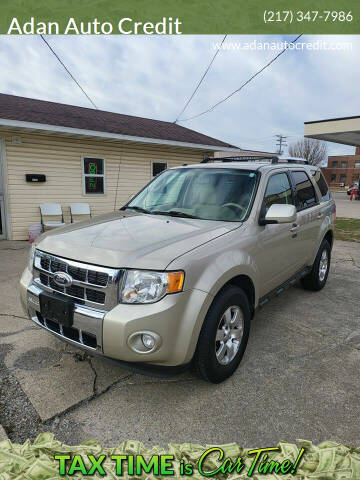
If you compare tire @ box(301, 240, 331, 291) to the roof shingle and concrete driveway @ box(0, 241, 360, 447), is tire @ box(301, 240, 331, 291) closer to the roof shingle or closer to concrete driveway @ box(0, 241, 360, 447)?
concrete driveway @ box(0, 241, 360, 447)

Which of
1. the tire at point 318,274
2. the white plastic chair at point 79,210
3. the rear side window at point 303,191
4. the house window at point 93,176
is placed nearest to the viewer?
the rear side window at point 303,191

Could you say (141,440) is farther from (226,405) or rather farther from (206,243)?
(206,243)

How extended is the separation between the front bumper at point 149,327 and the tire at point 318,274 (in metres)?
2.92

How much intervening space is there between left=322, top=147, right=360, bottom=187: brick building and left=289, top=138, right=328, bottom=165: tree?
870cm

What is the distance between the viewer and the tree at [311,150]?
2169 inches

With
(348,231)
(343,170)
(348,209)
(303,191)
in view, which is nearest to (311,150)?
(343,170)

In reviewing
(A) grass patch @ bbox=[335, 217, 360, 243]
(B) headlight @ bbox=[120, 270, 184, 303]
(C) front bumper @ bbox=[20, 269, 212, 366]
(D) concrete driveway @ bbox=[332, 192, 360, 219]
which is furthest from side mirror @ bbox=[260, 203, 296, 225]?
(D) concrete driveway @ bbox=[332, 192, 360, 219]

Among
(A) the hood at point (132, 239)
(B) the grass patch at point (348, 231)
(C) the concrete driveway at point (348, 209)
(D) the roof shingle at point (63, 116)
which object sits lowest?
(C) the concrete driveway at point (348, 209)

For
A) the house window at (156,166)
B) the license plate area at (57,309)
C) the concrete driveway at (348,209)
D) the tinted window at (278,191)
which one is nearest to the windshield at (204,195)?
the tinted window at (278,191)

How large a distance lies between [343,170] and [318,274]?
70105mm

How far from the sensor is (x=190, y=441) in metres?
2.10

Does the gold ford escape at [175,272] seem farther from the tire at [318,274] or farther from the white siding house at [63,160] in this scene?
the white siding house at [63,160]

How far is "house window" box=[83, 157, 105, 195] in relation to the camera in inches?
400

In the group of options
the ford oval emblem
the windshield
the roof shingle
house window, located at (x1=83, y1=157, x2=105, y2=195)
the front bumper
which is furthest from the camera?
house window, located at (x1=83, y1=157, x2=105, y2=195)
